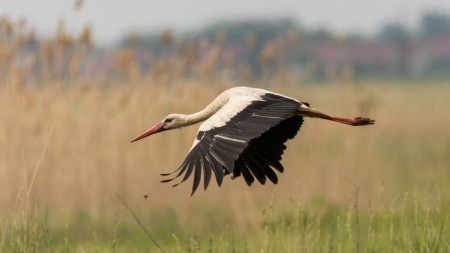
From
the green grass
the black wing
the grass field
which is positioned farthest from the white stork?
the grass field

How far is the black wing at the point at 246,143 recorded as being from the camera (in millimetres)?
4922

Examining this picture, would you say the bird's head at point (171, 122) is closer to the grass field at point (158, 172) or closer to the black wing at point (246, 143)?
the black wing at point (246, 143)

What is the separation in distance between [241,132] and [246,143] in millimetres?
92

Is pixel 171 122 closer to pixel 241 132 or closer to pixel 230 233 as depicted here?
pixel 241 132

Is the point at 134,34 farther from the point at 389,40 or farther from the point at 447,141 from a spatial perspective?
the point at 389,40

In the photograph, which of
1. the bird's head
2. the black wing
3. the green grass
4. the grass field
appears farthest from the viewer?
the grass field

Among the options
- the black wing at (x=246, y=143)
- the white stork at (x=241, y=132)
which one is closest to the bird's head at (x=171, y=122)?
the white stork at (x=241, y=132)

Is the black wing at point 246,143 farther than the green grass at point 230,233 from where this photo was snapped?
No

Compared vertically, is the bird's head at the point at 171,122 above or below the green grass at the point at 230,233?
above

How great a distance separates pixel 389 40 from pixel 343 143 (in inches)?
1394

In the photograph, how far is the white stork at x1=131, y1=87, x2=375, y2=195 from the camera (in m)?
4.95

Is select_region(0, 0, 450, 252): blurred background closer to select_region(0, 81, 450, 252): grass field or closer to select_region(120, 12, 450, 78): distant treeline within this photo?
select_region(0, 81, 450, 252): grass field

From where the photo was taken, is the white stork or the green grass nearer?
the white stork

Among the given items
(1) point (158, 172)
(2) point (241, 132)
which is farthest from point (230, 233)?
(2) point (241, 132)
